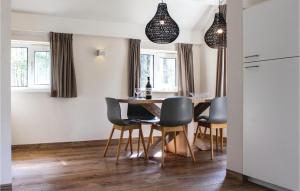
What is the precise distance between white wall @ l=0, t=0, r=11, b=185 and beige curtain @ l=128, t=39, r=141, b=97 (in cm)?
306

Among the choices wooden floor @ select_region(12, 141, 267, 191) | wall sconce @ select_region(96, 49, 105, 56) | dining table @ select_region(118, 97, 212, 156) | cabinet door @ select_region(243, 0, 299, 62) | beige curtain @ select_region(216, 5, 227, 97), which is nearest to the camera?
cabinet door @ select_region(243, 0, 299, 62)

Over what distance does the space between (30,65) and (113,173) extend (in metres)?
2.71

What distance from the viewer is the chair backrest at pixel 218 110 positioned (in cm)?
454

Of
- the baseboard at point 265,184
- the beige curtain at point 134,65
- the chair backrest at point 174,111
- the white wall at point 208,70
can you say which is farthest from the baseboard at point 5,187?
the white wall at point 208,70

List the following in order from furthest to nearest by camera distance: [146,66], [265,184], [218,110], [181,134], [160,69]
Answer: [160,69], [146,66], [181,134], [218,110], [265,184]

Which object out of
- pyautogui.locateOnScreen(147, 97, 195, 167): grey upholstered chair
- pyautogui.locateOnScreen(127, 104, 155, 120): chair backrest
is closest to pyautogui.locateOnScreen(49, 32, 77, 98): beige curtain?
pyautogui.locateOnScreen(127, 104, 155, 120): chair backrest

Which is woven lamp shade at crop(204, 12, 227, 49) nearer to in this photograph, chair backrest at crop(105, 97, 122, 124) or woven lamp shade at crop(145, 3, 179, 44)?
woven lamp shade at crop(145, 3, 179, 44)

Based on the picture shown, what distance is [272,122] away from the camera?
2.99 metres

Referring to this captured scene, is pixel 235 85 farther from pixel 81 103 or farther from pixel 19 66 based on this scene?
pixel 19 66

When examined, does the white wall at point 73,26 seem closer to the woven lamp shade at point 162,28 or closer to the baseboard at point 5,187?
the woven lamp shade at point 162,28

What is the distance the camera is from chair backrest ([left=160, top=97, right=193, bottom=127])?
13.5 feet

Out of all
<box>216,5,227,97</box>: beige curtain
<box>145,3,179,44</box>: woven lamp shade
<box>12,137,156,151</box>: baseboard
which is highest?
<box>145,3,179,44</box>: woven lamp shade

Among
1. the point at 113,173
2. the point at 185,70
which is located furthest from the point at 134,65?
the point at 113,173

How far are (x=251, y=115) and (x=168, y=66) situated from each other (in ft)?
11.3
